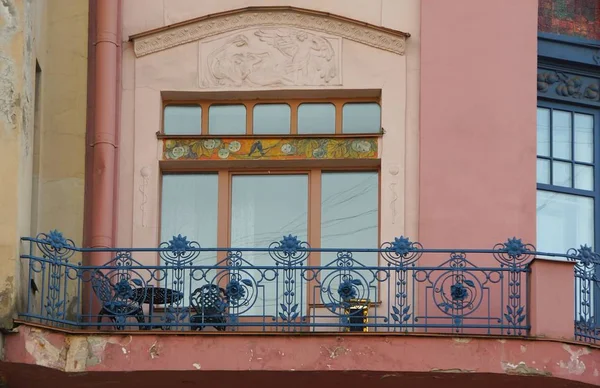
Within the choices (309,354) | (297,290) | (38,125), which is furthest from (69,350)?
(38,125)

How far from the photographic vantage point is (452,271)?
17.0m

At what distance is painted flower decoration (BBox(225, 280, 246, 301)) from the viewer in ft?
55.5

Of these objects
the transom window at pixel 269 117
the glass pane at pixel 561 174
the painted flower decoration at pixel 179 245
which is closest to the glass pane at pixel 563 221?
the glass pane at pixel 561 174

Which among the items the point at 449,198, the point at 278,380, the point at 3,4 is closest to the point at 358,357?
the point at 278,380

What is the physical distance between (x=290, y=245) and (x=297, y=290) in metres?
0.91

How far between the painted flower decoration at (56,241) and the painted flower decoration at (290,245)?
6.67 ft

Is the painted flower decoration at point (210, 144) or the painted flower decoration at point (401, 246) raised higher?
the painted flower decoration at point (210, 144)

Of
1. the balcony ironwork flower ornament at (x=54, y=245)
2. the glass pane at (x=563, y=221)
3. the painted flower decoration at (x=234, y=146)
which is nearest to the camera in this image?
the balcony ironwork flower ornament at (x=54, y=245)

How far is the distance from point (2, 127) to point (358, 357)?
3.87 metres

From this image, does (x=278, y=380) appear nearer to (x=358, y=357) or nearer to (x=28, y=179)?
(x=358, y=357)

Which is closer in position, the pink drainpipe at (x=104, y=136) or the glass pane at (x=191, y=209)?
the pink drainpipe at (x=104, y=136)

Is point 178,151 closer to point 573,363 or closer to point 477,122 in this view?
point 477,122

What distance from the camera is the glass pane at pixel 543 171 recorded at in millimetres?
19125

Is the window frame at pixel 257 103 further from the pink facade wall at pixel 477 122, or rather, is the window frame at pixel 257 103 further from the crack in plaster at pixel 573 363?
the crack in plaster at pixel 573 363
